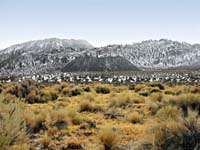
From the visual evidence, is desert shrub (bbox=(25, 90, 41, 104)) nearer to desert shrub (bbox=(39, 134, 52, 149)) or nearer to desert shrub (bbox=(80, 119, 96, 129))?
desert shrub (bbox=(80, 119, 96, 129))

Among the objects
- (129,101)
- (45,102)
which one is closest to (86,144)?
(129,101)

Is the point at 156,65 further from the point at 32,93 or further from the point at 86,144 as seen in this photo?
the point at 86,144

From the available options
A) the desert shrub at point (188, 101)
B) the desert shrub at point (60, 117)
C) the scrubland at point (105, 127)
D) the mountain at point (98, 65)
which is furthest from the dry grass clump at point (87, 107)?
the mountain at point (98, 65)

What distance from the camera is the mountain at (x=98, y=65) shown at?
14300cm

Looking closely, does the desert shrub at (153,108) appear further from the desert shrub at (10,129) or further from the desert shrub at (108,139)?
the desert shrub at (10,129)

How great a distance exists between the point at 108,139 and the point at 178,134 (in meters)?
2.73

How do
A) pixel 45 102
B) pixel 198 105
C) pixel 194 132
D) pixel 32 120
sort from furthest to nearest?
pixel 45 102 → pixel 198 105 → pixel 32 120 → pixel 194 132

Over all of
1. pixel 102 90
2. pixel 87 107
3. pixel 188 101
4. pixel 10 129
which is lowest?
pixel 102 90

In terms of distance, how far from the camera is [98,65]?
146750mm

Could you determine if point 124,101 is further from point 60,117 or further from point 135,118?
point 60,117

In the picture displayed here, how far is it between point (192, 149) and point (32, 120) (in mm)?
7748

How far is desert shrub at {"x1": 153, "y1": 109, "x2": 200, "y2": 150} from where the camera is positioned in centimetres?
999

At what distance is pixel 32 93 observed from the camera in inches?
1093

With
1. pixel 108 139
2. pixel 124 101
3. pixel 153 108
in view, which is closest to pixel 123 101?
pixel 124 101
